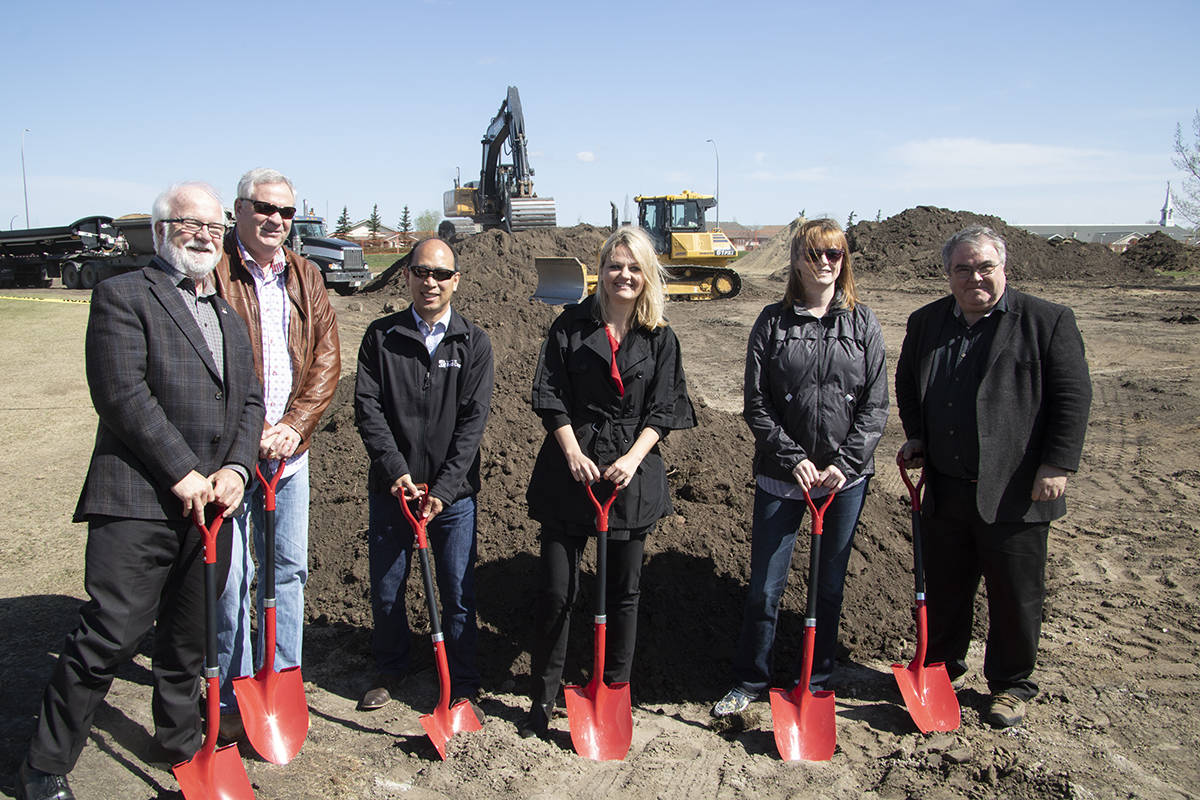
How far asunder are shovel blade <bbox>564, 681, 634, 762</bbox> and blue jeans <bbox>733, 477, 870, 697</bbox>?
1.98 feet

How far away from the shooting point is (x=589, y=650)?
3920 mm

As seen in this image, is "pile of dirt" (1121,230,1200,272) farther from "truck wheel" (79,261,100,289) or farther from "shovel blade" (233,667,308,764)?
"truck wheel" (79,261,100,289)

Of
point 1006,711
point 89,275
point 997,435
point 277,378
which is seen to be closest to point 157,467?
point 277,378

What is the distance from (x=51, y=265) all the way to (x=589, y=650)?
88.1 feet

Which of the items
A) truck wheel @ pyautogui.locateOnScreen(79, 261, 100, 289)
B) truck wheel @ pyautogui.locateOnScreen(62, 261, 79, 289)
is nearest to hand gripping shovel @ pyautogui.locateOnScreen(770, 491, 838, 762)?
truck wheel @ pyautogui.locateOnScreen(79, 261, 100, 289)

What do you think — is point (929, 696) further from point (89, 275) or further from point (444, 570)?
point (89, 275)

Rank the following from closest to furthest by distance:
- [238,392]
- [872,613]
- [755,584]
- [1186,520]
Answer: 1. [238,392]
2. [755,584]
3. [872,613]
4. [1186,520]

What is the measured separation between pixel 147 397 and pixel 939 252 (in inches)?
1148

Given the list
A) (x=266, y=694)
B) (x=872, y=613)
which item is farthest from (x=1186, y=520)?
(x=266, y=694)

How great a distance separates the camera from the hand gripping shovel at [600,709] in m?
3.19

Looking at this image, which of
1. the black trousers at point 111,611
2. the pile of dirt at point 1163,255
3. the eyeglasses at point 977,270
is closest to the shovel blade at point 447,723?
the black trousers at point 111,611

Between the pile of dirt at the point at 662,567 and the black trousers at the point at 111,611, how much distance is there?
4.58 feet

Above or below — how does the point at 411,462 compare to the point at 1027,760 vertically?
above

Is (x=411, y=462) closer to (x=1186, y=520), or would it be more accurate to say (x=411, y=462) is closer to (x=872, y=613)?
(x=872, y=613)
